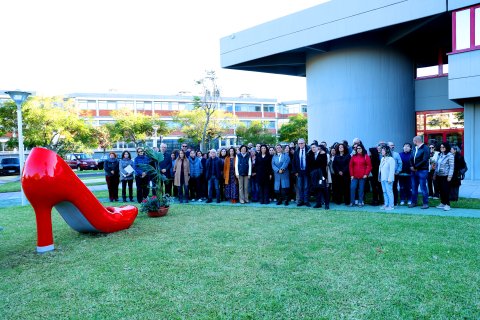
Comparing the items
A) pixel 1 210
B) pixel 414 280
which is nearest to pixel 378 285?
pixel 414 280

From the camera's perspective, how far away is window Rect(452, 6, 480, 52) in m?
13.8

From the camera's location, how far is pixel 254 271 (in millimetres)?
4988

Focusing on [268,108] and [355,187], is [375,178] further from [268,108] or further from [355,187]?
[268,108]

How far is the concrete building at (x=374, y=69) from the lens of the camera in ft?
51.7

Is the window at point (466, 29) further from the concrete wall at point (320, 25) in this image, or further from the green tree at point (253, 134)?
the green tree at point (253, 134)

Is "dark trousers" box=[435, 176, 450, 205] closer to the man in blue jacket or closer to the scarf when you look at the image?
the man in blue jacket

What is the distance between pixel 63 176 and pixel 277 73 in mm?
19149

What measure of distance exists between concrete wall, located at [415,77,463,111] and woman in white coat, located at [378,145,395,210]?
10.6m

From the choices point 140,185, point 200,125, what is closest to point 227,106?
point 200,125

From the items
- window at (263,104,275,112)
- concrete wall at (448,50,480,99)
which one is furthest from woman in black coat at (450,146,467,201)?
window at (263,104,275,112)

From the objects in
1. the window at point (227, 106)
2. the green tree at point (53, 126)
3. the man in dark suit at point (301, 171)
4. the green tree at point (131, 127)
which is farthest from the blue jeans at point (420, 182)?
the window at point (227, 106)

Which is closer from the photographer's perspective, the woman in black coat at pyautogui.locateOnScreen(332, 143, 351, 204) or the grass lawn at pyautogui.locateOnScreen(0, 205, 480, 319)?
the grass lawn at pyautogui.locateOnScreen(0, 205, 480, 319)

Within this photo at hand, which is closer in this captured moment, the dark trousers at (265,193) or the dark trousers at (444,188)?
the dark trousers at (444,188)

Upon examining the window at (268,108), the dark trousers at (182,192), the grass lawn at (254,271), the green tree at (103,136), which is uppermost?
the window at (268,108)
